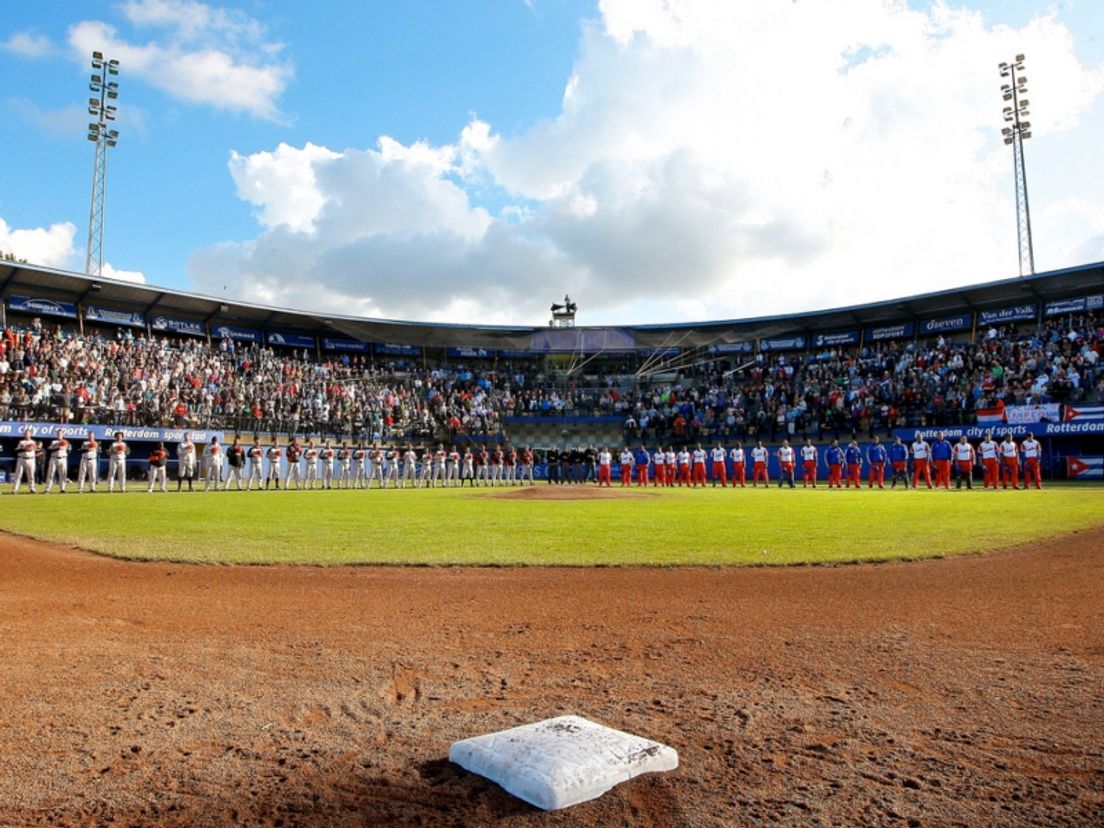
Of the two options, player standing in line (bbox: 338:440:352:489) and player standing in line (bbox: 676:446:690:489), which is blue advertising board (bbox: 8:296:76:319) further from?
player standing in line (bbox: 676:446:690:489)

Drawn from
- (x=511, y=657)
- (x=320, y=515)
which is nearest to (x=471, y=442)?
(x=320, y=515)

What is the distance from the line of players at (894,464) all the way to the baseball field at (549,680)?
18859 millimetres

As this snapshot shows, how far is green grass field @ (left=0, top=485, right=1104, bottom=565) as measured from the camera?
9055 mm

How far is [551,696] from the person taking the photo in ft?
13.0

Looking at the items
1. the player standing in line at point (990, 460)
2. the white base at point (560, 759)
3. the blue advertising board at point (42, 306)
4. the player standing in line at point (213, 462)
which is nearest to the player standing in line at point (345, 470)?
the player standing in line at point (213, 462)

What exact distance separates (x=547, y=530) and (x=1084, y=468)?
99.5 feet

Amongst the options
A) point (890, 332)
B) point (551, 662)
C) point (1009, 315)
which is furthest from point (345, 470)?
point (1009, 315)

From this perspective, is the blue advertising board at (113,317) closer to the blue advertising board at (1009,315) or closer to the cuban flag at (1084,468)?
the cuban flag at (1084,468)

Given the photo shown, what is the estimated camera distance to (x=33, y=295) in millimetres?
38594

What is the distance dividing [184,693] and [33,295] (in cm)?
4332

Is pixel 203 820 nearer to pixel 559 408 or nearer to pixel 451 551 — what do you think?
pixel 451 551

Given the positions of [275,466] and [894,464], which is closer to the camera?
[275,466]

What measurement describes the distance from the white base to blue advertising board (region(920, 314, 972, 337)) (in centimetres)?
4737

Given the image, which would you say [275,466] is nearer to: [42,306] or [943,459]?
[42,306]
